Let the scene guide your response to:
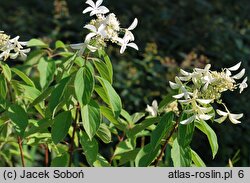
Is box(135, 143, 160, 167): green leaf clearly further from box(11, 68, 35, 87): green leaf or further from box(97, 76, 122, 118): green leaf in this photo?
box(11, 68, 35, 87): green leaf

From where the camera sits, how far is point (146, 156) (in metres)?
2.06

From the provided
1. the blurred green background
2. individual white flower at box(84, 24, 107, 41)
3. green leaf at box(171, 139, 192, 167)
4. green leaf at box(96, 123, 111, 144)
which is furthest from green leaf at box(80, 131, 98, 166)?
the blurred green background

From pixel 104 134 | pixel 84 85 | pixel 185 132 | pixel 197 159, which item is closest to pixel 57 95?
pixel 84 85

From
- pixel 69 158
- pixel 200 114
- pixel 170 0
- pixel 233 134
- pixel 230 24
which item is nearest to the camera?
pixel 200 114

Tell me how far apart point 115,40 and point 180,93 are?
267 mm

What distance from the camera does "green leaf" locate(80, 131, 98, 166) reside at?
214 centimetres

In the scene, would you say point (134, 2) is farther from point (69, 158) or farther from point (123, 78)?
point (69, 158)

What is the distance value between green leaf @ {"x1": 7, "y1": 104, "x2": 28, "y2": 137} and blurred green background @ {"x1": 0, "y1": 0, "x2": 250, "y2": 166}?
205cm

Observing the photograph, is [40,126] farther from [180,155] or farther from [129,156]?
[180,155]

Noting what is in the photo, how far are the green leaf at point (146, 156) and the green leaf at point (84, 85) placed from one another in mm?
265

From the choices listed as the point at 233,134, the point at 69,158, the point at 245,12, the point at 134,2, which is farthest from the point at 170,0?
the point at 69,158

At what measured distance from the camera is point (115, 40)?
1.92 m

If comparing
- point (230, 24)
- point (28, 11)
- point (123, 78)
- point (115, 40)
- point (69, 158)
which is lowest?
point (69, 158)

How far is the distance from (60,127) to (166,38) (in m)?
3.13
